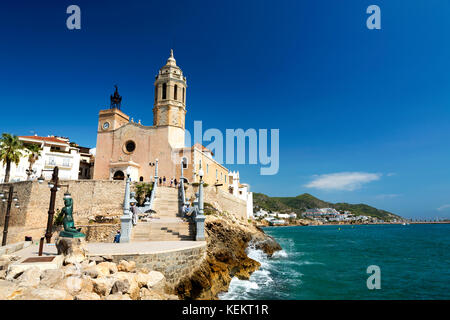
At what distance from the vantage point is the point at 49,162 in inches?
1372

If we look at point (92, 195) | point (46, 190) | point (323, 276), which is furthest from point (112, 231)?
point (323, 276)

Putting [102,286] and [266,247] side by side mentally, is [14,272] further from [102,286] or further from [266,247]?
[266,247]

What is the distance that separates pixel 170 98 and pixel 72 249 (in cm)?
2781

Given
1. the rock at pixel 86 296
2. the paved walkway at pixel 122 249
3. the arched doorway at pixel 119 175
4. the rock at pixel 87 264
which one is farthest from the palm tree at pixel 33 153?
the rock at pixel 86 296

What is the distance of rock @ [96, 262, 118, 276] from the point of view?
7.33 meters

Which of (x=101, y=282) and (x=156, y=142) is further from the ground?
(x=156, y=142)

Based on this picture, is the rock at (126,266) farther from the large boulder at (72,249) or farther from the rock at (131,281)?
the large boulder at (72,249)

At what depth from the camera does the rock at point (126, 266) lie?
26.0ft

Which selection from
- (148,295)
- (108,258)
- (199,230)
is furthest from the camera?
(199,230)

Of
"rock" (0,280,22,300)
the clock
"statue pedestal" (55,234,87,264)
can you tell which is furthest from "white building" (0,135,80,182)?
"rock" (0,280,22,300)

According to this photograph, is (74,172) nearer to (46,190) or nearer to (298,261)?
(46,190)

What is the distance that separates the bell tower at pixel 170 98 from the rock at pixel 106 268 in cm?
2612

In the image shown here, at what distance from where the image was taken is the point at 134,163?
3136 centimetres

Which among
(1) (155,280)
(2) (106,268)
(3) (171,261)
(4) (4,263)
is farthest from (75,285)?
(3) (171,261)
